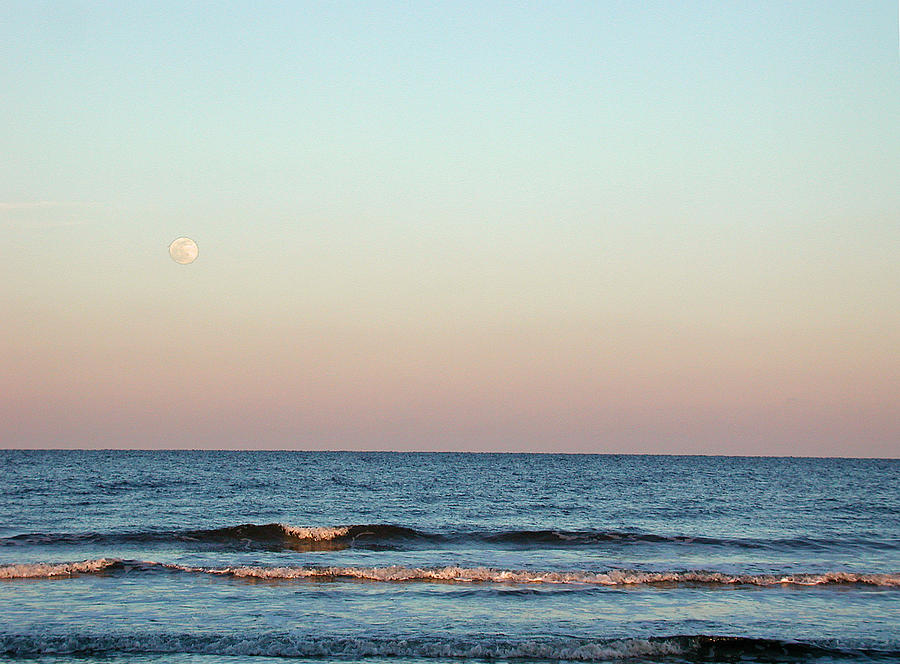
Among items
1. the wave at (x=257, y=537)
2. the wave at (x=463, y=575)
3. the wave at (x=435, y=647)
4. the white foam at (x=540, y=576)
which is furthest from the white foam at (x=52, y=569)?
the wave at (x=435, y=647)

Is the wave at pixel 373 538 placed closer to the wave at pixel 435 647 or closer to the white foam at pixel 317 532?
the white foam at pixel 317 532

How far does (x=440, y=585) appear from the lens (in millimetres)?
22359

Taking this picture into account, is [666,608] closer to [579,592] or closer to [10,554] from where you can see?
[579,592]

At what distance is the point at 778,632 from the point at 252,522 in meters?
27.5

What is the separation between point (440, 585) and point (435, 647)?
6.56m

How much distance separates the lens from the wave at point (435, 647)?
15.5 m

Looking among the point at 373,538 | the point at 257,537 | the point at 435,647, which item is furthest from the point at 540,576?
the point at 257,537

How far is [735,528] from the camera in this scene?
38.8 metres

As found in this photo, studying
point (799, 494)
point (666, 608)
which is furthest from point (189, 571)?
point (799, 494)

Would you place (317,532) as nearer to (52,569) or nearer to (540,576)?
A: (52,569)

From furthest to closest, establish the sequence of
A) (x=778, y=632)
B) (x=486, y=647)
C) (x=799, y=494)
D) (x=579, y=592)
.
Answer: (x=799, y=494)
(x=579, y=592)
(x=778, y=632)
(x=486, y=647)

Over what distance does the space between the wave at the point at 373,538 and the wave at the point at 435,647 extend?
49.0 feet

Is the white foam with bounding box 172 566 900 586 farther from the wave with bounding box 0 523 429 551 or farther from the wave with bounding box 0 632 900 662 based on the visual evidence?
the wave with bounding box 0 523 429 551

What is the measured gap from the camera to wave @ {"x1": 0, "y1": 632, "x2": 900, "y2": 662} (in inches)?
610
